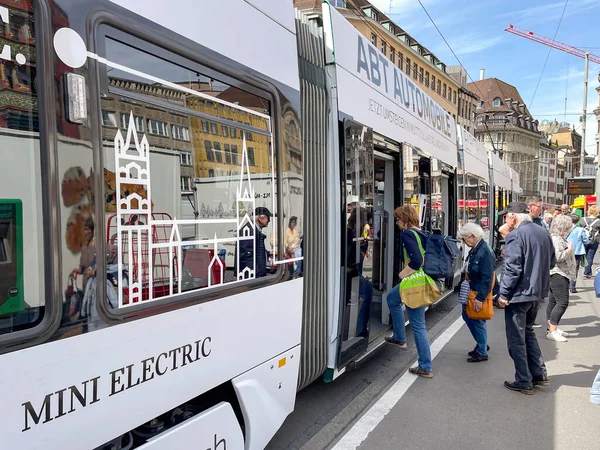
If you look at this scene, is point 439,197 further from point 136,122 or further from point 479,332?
point 136,122

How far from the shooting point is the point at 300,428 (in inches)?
150

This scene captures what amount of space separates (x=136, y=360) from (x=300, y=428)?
2.22 metres

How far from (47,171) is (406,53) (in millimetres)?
53033

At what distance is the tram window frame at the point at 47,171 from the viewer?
1.66m

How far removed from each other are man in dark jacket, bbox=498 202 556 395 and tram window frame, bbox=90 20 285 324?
251 centimetres

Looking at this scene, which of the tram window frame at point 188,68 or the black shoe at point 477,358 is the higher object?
the tram window frame at point 188,68

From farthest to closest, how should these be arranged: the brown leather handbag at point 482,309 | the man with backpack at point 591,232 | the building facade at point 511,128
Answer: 1. the building facade at point 511,128
2. the man with backpack at point 591,232
3. the brown leather handbag at point 482,309

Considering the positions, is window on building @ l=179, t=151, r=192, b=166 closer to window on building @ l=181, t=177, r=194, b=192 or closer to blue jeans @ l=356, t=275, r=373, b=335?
window on building @ l=181, t=177, r=194, b=192

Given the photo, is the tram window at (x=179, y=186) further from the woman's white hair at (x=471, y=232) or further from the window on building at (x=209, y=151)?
the woman's white hair at (x=471, y=232)

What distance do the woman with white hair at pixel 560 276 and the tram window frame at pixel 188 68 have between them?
4.83 m

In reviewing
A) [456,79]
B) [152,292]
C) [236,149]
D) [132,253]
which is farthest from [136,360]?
[456,79]

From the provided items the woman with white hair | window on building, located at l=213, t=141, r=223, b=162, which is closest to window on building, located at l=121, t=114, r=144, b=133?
window on building, located at l=213, t=141, r=223, b=162

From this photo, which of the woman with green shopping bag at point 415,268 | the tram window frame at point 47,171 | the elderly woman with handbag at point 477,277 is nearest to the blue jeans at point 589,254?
the elderly woman with handbag at point 477,277

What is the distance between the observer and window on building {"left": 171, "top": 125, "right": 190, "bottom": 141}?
223 cm
